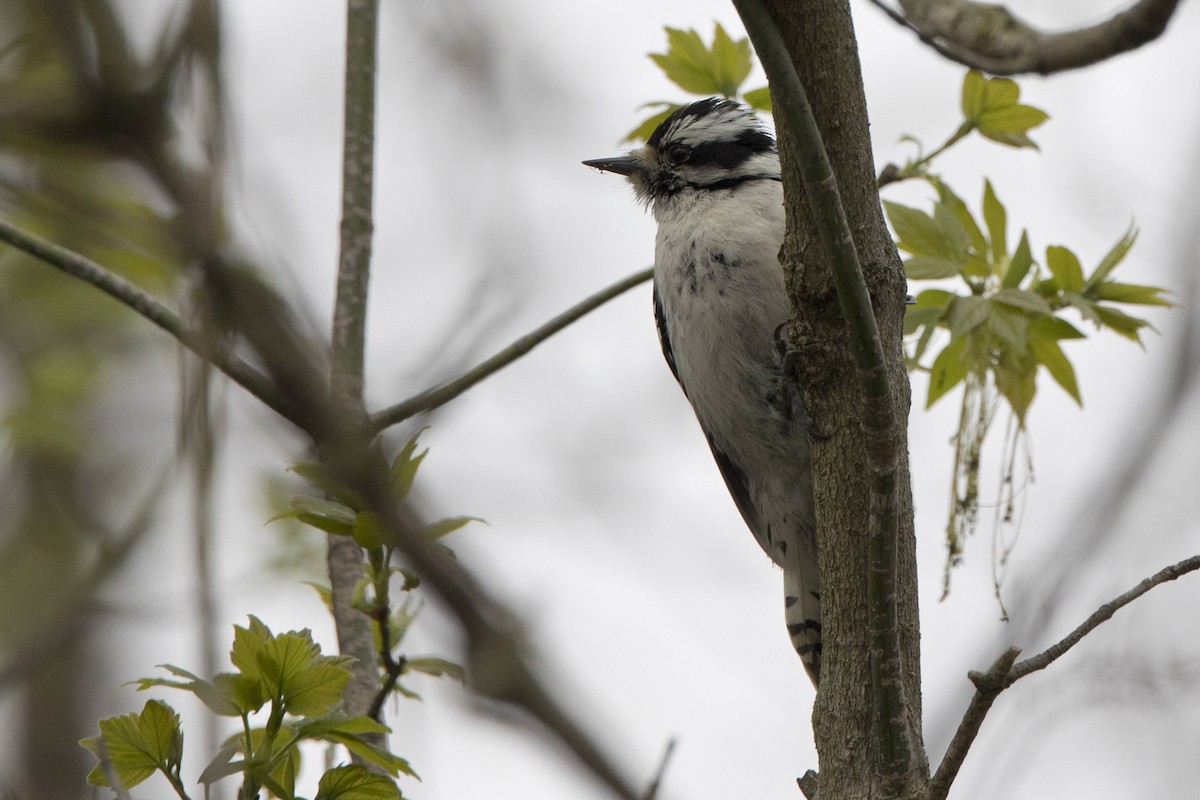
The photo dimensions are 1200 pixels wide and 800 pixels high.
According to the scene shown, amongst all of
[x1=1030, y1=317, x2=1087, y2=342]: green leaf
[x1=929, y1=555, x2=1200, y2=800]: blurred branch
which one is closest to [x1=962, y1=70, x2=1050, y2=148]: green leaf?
[x1=1030, y1=317, x2=1087, y2=342]: green leaf

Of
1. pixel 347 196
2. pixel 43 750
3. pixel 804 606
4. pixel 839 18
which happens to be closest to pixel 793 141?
pixel 839 18

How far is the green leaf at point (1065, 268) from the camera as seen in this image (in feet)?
10.6

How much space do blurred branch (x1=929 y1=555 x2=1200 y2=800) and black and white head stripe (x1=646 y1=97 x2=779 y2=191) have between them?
2.88m

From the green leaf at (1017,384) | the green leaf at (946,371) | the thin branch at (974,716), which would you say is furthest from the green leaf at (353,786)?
the green leaf at (1017,384)

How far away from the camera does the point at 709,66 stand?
11.8 feet

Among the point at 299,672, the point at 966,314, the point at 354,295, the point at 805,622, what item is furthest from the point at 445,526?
the point at 805,622

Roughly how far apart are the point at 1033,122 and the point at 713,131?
1.81 m

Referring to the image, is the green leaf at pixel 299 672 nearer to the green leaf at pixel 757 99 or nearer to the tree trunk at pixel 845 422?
the tree trunk at pixel 845 422

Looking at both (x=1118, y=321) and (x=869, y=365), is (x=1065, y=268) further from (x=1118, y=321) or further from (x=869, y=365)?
(x=869, y=365)

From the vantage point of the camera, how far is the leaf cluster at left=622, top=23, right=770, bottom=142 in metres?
3.58

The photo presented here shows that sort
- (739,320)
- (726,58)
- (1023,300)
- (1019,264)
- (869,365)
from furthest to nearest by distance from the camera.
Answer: (739,320) < (726,58) < (1019,264) < (1023,300) < (869,365)

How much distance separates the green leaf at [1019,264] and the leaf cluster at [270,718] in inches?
75.0

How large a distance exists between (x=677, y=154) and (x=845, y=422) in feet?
9.12

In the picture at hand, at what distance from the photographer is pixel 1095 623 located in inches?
88.4
